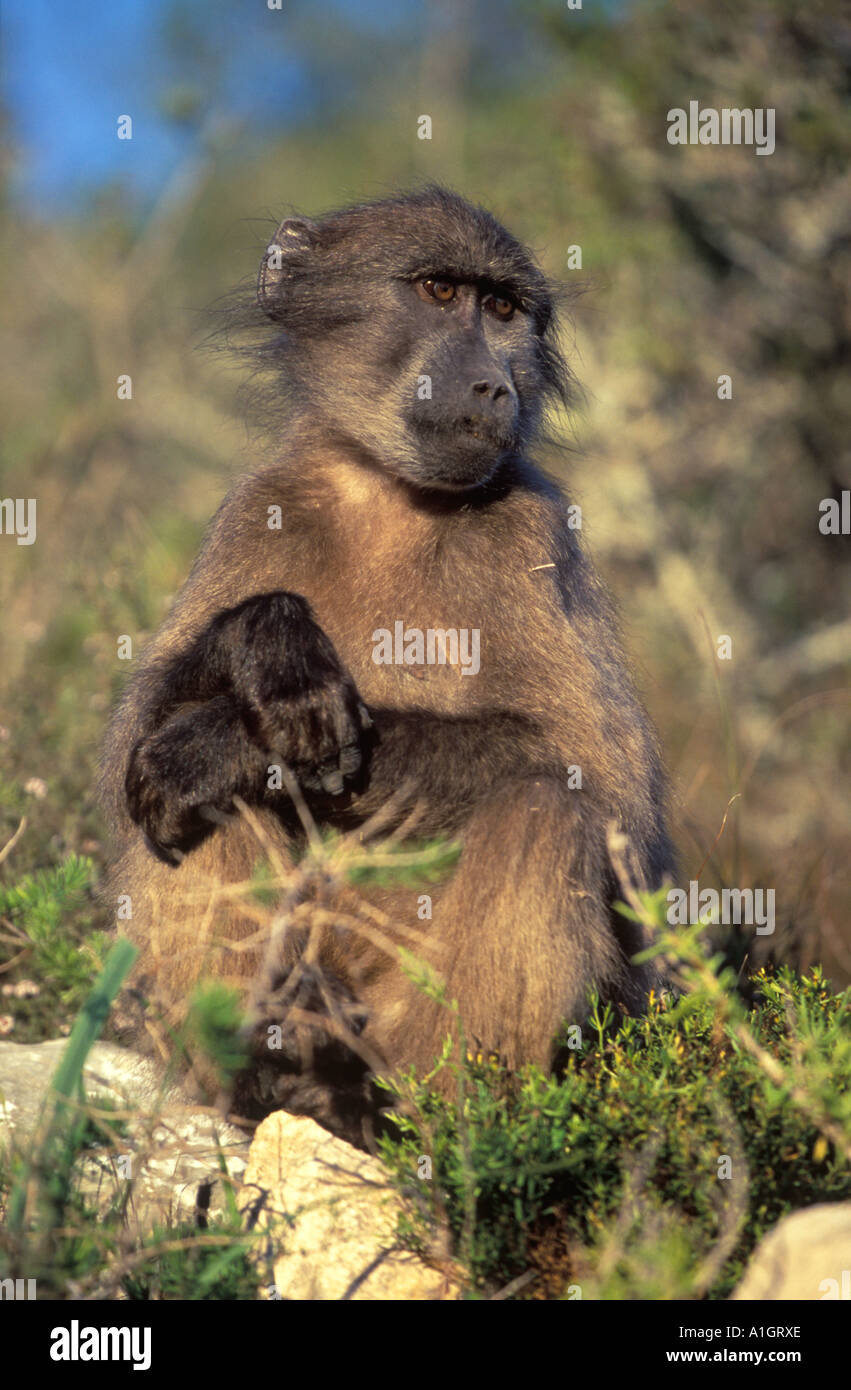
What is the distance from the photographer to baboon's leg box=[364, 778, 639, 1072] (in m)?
2.97

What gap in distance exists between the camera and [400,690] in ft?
10.9

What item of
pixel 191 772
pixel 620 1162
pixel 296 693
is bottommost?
pixel 620 1162

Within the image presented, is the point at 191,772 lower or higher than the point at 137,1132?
higher

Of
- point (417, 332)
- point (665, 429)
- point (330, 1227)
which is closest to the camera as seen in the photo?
point (330, 1227)

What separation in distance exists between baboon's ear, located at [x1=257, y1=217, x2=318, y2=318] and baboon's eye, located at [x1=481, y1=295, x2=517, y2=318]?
1.79ft

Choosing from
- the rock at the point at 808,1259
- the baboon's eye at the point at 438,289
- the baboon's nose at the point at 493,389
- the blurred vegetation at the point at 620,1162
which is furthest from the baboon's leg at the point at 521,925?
the baboon's eye at the point at 438,289

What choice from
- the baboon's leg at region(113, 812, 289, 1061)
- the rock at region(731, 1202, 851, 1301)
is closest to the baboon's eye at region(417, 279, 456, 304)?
the baboon's leg at region(113, 812, 289, 1061)

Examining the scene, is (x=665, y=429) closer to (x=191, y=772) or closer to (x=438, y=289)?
(x=438, y=289)

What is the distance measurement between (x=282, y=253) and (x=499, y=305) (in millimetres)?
642

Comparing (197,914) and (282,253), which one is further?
(282,253)

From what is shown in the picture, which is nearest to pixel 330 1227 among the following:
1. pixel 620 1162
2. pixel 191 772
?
pixel 620 1162

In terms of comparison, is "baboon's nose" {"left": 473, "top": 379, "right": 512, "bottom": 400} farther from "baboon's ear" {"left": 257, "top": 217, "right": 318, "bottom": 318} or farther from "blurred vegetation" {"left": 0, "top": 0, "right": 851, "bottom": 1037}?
"blurred vegetation" {"left": 0, "top": 0, "right": 851, "bottom": 1037}

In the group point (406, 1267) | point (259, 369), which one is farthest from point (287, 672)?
point (259, 369)

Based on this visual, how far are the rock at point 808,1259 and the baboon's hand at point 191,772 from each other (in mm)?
1428
